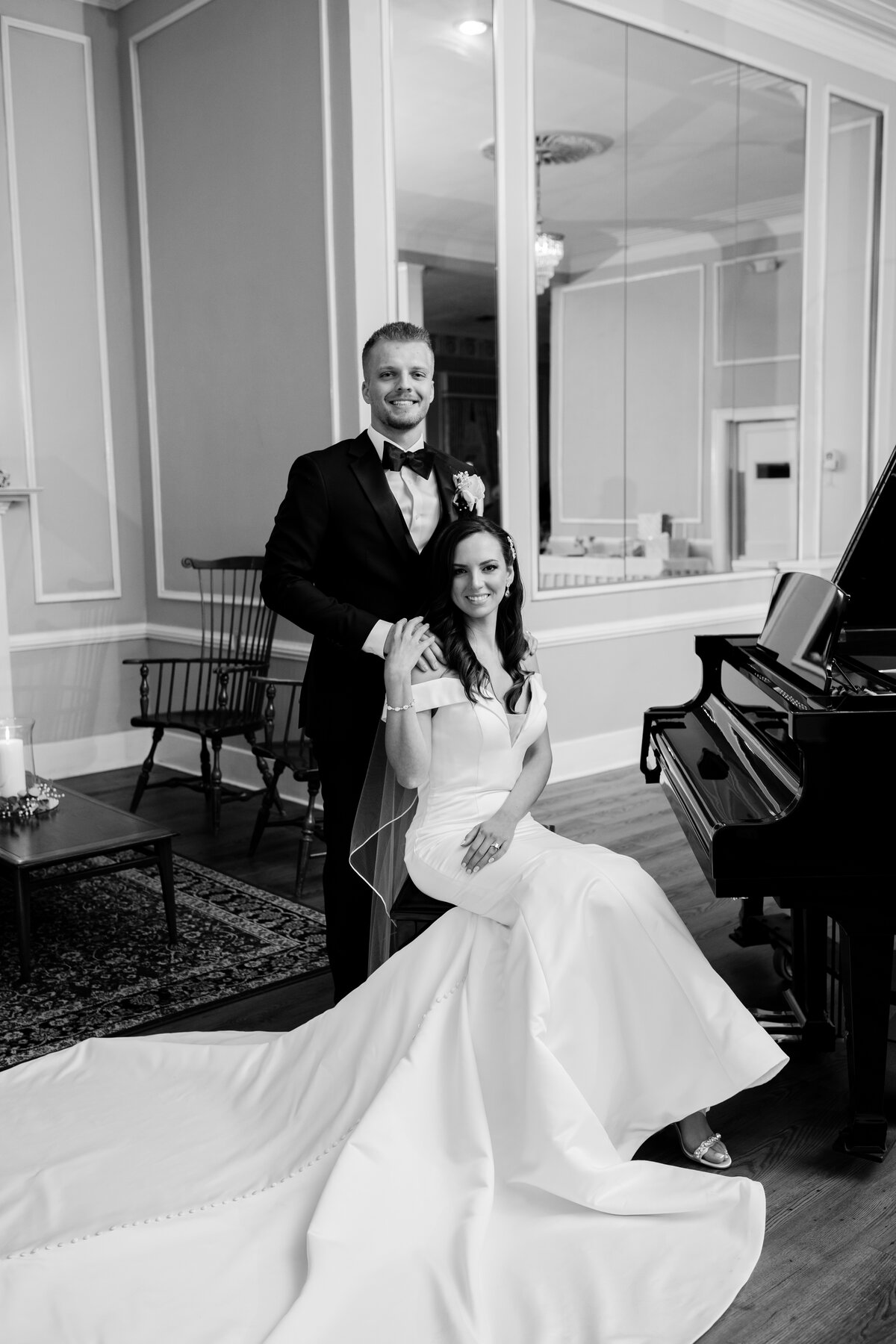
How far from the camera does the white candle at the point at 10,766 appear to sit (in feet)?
12.8

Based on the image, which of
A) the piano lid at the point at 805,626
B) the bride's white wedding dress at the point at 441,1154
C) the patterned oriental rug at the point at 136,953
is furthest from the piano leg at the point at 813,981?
the patterned oriental rug at the point at 136,953

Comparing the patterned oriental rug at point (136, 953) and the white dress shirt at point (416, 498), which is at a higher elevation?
the white dress shirt at point (416, 498)

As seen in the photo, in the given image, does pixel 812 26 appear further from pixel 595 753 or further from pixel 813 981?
pixel 813 981

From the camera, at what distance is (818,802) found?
228 centimetres

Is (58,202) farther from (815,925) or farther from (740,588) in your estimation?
(815,925)

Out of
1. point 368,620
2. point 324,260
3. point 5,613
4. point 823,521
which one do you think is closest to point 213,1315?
point 368,620

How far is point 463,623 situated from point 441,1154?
110 centimetres

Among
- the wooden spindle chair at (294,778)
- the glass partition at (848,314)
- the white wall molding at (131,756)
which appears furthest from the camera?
the glass partition at (848,314)

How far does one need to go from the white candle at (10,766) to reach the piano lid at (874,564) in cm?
260

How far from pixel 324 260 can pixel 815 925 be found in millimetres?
3386

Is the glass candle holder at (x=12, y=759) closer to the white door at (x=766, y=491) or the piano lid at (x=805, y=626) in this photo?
the piano lid at (x=805, y=626)

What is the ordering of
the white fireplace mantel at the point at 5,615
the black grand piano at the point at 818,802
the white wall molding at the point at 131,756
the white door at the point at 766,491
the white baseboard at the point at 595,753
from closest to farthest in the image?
1. the black grand piano at the point at 818,802
2. the white fireplace mantel at the point at 5,615
3. the white wall molding at the point at 131,756
4. the white baseboard at the point at 595,753
5. the white door at the point at 766,491

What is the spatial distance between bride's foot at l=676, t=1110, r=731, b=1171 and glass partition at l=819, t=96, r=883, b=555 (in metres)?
5.29

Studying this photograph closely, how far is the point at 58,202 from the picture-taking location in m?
5.82
